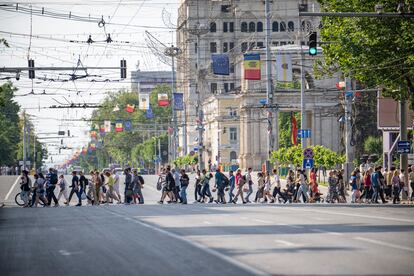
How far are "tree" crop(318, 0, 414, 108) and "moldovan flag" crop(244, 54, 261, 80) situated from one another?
2283 centimetres

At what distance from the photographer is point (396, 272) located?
15.3 m

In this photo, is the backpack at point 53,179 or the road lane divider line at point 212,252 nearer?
the road lane divider line at point 212,252

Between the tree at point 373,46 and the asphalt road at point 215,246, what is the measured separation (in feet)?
58.5

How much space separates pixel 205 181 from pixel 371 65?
1008cm

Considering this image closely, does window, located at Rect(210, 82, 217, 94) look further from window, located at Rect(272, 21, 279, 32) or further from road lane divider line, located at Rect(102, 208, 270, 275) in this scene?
road lane divider line, located at Rect(102, 208, 270, 275)

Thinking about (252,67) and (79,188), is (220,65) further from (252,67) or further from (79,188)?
(79,188)

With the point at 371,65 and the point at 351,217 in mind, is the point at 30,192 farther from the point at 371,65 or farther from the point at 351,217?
the point at 351,217

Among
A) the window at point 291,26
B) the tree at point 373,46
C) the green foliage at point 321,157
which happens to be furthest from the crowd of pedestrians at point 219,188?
the window at point 291,26

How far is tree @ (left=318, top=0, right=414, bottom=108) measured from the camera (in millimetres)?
48656

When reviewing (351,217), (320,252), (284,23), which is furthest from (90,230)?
(284,23)

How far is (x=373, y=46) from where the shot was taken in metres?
50.0

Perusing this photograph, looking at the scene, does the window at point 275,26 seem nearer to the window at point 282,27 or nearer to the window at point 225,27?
the window at point 282,27

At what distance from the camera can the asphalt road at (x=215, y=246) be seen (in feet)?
54.6

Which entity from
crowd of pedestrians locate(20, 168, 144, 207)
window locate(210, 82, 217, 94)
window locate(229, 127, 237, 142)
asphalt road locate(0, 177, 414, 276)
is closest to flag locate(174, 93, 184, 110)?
window locate(229, 127, 237, 142)
